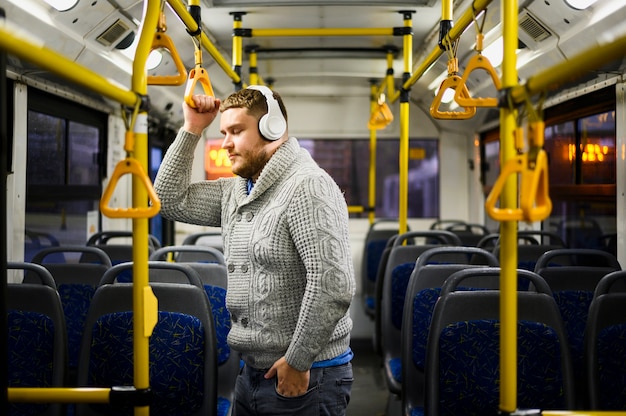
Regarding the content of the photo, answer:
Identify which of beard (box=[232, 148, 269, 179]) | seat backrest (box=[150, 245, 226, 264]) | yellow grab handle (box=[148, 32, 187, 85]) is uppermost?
yellow grab handle (box=[148, 32, 187, 85])

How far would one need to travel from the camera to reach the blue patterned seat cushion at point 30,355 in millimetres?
2410

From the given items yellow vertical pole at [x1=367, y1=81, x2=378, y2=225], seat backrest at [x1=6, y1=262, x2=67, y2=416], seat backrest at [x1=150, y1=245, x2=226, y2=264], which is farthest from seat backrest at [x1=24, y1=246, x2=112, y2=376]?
yellow vertical pole at [x1=367, y1=81, x2=378, y2=225]

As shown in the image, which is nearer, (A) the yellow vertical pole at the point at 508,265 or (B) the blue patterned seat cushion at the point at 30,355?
(A) the yellow vertical pole at the point at 508,265

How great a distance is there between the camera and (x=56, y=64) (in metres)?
1.27

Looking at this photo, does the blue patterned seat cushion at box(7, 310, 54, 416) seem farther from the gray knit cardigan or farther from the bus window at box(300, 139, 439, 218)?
the bus window at box(300, 139, 439, 218)

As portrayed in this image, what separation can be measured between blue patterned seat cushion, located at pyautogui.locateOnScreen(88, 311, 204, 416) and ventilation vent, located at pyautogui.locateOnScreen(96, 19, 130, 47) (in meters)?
2.38

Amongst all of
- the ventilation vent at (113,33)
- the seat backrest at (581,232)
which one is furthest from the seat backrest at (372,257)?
the ventilation vent at (113,33)

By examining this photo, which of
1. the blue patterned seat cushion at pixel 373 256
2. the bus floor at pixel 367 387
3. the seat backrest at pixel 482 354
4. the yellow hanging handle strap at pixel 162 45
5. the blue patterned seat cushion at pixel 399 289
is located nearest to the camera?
the yellow hanging handle strap at pixel 162 45

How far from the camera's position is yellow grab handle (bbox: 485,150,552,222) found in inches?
54.6

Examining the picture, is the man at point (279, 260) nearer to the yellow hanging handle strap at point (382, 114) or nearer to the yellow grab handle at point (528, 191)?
the yellow grab handle at point (528, 191)

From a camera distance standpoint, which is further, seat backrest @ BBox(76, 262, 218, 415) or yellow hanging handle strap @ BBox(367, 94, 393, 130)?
yellow hanging handle strap @ BBox(367, 94, 393, 130)

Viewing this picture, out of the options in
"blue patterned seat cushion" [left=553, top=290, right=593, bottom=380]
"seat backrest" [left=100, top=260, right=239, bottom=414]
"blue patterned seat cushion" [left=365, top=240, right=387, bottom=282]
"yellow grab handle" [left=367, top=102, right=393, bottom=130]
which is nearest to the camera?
"seat backrest" [left=100, top=260, right=239, bottom=414]

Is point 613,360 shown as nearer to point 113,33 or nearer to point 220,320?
point 220,320

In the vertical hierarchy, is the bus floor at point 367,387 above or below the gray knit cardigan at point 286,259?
below
